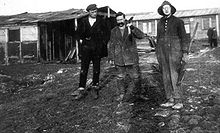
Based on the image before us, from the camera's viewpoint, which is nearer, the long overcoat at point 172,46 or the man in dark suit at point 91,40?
the long overcoat at point 172,46

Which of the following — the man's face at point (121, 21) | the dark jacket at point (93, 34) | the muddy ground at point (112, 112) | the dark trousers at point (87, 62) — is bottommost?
the muddy ground at point (112, 112)

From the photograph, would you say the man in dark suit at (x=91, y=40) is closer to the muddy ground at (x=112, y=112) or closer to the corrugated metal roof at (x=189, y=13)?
the muddy ground at (x=112, y=112)

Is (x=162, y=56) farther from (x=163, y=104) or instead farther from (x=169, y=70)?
(x=163, y=104)

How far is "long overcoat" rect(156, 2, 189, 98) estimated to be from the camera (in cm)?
568

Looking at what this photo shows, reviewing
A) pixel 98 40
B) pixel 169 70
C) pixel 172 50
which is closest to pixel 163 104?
pixel 169 70

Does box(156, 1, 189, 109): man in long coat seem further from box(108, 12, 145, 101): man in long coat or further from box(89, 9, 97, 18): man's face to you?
box(89, 9, 97, 18): man's face

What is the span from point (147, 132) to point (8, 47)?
15.3 m

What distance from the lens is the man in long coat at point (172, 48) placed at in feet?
18.6

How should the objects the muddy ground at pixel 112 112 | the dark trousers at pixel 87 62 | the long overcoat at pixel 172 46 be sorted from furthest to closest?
the dark trousers at pixel 87 62 → the long overcoat at pixel 172 46 → the muddy ground at pixel 112 112

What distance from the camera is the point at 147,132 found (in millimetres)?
4637

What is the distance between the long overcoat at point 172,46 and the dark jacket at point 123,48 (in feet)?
2.22

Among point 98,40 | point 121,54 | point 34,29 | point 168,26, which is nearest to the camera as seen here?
point 168,26

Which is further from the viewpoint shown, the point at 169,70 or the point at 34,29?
the point at 34,29

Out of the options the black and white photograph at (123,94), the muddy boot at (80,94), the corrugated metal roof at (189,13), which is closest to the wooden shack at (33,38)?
the black and white photograph at (123,94)
